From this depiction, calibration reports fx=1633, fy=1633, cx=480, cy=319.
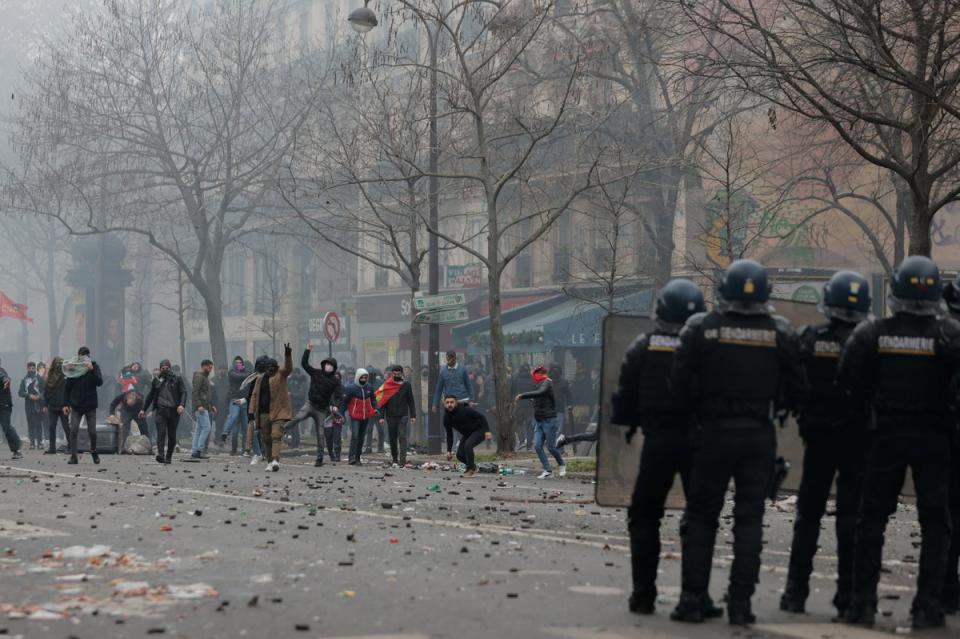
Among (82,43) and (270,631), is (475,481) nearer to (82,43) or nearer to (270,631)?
(270,631)

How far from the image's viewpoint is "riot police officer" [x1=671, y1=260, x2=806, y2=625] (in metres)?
7.59

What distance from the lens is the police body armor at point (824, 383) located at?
8.09 meters

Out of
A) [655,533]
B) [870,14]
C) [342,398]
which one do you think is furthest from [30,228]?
[655,533]

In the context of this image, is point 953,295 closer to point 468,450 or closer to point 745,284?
point 745,284

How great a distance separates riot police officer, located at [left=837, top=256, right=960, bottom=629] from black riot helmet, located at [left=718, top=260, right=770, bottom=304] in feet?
1.78

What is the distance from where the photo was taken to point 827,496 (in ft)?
27.2

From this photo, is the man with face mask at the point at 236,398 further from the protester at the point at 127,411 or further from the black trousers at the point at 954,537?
the black trousers at the point at 954,537

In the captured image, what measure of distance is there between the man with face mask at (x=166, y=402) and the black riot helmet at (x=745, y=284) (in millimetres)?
17924

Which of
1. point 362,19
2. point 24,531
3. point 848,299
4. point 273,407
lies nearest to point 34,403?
point 362,19

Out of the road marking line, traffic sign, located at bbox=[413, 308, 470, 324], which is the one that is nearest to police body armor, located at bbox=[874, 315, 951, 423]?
the road marking line

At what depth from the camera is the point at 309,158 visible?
120 feet

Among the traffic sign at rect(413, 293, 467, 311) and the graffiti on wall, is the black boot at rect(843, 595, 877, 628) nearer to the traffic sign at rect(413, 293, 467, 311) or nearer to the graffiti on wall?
the graffiti on wall

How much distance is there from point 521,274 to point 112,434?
23.3 meters

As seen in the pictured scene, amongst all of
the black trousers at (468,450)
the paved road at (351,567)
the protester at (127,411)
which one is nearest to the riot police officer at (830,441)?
the paved road at (351,567)
